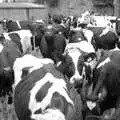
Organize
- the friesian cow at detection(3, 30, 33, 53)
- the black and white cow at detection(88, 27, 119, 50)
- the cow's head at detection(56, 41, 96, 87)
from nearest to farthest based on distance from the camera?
the cow's head at detection(56, 41, 96, 87) → the friesian cow at detection(3, 30, 33, 53) → the black and white cow at detection(88, 27, 119, 50)

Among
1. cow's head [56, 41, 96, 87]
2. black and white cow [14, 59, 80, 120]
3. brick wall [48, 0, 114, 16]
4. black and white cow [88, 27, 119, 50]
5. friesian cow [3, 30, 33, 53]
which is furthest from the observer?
brick wall [48, 0, 114, 16]

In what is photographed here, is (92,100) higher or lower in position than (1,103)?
higher

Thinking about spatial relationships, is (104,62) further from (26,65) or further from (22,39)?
(22,39)

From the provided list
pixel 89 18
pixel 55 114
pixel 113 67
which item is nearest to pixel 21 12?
pixel 89 18

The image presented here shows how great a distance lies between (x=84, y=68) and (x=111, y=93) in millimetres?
1147

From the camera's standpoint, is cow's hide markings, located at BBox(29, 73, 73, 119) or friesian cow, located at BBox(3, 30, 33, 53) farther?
friesian cow, located at BBox(3, 30, 33, 53)

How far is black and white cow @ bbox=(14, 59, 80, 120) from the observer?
12.4 feet

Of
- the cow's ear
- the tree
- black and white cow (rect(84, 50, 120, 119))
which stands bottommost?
black and white cow (rect(84, 50, 120, 119))

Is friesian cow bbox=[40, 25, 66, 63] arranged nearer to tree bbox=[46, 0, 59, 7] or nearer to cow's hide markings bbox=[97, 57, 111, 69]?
cow's hide markings bbox=[97, 57, 111, 69]

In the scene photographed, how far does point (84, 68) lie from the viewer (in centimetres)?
638

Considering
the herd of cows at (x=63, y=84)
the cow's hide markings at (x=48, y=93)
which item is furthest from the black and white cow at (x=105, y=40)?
the cow's hide markings at (x=48, y=93)

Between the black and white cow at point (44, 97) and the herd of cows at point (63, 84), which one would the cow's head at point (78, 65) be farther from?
the black and white cow at point (44, 97)

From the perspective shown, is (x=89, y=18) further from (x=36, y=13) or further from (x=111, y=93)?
(x=111, y=93)

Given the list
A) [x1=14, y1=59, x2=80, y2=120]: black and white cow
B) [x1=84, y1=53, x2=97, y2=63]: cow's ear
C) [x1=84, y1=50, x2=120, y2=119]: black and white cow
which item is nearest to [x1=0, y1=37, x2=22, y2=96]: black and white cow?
[x1=14, y1=59, x2=80, y2=120]: black and white cow
